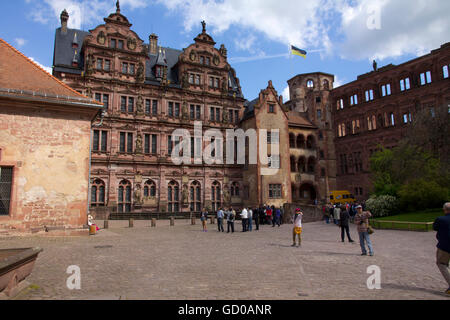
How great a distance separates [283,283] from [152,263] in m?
4.21

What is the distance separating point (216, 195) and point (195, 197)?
2730mm

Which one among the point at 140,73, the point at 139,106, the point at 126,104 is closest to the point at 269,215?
the point at 139,106

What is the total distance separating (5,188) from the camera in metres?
15.0

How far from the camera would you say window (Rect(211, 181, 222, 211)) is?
3762 centimetres

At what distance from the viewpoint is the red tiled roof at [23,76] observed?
613 inches

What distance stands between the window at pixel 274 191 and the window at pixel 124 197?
16.3 metres

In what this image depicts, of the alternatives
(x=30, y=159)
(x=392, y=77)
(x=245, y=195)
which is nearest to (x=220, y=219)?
(x=30, y=159)

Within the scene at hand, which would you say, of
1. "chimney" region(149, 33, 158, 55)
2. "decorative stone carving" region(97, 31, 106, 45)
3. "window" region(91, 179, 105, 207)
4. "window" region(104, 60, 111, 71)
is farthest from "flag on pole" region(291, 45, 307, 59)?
"window" region(91, 179, 105, 207)

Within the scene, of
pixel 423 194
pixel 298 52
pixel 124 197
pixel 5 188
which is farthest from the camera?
pixel 298 52

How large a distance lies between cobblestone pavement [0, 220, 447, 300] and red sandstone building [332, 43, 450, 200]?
106 feet

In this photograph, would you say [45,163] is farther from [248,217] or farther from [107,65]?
[107,65]

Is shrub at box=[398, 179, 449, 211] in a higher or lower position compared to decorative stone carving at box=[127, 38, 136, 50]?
lower

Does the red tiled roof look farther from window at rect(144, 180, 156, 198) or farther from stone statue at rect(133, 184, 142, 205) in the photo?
window at rect(144, 180, 156, 198)
